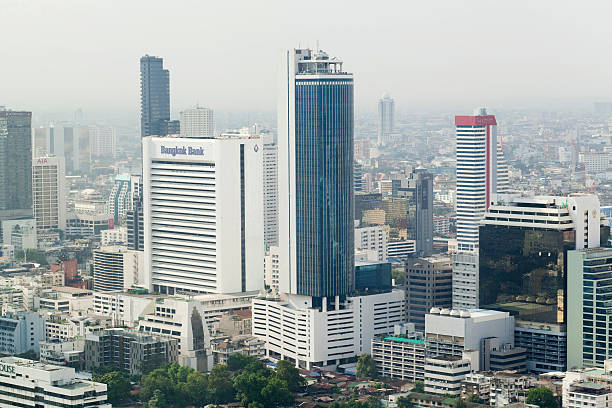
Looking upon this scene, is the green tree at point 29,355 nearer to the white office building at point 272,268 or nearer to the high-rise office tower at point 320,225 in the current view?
the high-rise office tower at point 320,225

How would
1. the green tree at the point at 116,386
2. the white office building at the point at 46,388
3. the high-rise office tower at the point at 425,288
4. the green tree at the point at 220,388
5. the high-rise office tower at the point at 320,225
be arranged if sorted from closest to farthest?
the white office building at the point at 46,388 < the green tree at the point at 116,386 < the green tree at the point at 220,388 < the high-rise office tower at the point at 320,225 < the high-rise office tower at the point at 425,288

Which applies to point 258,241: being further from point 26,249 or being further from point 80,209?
point 80,209

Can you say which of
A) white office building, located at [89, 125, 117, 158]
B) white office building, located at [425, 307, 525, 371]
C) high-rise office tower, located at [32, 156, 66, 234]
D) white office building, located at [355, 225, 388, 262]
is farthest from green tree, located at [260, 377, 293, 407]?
white office building, located at [89, 125, 117, 158]

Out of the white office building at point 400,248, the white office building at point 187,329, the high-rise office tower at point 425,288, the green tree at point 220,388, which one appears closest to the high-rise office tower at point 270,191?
the white office building at point 400,248

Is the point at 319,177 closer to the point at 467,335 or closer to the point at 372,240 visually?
the point at 467,335

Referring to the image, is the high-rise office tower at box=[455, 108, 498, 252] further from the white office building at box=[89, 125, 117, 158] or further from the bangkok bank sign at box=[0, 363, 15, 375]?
the bangkok bank sign at box=[0, 363, 15, 375]
